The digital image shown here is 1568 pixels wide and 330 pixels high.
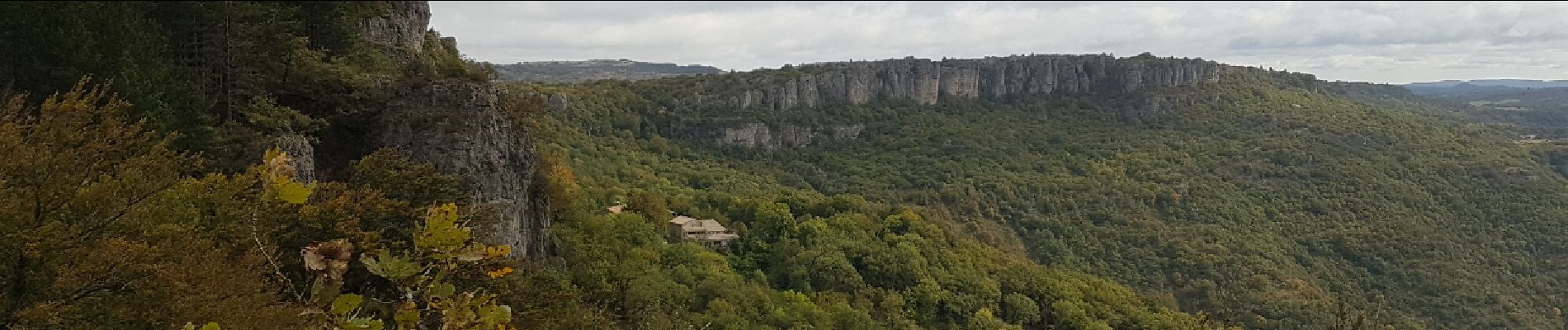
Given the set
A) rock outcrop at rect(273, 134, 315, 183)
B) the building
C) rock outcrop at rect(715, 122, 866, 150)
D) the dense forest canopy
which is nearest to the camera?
the dense forest canopy

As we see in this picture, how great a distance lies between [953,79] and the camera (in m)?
108

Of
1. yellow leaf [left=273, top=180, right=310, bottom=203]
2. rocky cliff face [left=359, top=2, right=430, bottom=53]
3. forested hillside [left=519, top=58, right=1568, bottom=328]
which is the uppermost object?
rocky cliff face [left=359, top=2, right=430, bottom=53]

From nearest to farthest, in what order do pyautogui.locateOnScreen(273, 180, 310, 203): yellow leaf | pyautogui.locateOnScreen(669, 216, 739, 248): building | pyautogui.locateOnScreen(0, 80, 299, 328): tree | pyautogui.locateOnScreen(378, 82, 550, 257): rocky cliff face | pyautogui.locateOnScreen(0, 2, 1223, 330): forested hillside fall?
pyautogui.locateOnScreen(273, 180, 310, 203): yellow leaf < pyautogui.locateOnScreen(0, 2, 1223, 330): forested hillside < pyautogui.locateOnScreen(0, 80, 299, 328): tree < pyautogui.locateOnScreen(378, 82, 550, 257): rocky cliff face < pyautogui.locateOnScreen(669, 216, 739, 248): building

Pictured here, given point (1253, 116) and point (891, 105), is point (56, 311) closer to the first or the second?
point (891, 105)

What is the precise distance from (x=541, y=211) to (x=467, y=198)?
4.94 metres

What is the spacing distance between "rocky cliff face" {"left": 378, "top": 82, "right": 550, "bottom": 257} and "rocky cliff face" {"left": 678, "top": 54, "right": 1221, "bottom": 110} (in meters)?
64.0

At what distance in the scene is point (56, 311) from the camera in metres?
6.29

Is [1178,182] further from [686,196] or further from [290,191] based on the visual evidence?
[290,191]

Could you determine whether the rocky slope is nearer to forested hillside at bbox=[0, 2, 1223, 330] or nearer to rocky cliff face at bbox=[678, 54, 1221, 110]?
forested hillside at bbox=[0, 2, 1223, 330]

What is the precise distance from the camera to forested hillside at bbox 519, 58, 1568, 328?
5109 cm

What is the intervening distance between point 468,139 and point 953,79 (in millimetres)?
96511

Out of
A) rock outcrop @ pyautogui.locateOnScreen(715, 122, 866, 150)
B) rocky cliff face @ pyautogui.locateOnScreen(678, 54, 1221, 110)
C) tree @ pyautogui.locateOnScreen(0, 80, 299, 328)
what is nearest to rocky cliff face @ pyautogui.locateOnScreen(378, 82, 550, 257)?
tree @ pyautogui.locateOnScreen(0, 80, 299, 328)

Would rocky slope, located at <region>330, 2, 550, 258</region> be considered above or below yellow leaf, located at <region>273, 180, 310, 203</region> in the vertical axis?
below

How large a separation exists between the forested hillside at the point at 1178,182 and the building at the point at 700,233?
4.18 feet
